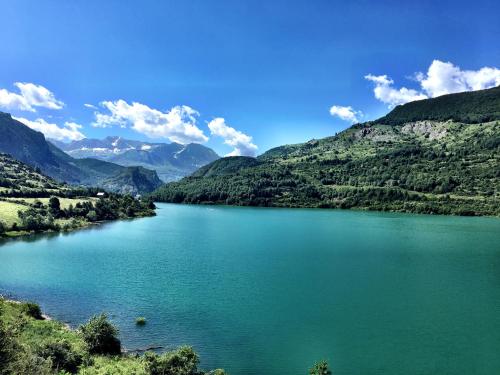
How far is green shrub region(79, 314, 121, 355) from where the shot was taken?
122ft

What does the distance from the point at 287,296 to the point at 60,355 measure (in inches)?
1419

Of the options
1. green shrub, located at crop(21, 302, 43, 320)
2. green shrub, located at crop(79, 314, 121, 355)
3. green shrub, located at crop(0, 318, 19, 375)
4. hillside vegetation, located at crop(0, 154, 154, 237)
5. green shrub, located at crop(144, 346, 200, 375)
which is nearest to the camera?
green shrub, located at crop(0, 318, 19, 375)

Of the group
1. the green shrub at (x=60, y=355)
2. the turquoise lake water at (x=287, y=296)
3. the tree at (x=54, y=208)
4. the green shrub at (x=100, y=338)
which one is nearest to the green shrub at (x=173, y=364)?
the turquoise lake water at (x=287, y=296)

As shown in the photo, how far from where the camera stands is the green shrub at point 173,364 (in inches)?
1225

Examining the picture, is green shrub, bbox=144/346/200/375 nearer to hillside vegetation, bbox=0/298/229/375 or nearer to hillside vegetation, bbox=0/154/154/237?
hillside vegetation, bbox=0/298/229/375

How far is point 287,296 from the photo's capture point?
6162 centimetres

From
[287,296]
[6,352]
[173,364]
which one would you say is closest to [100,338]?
[173,364]

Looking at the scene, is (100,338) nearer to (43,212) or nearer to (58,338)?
(58,338)

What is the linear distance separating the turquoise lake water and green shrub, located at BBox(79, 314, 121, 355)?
427cm

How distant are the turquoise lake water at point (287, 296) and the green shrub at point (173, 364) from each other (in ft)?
17.2

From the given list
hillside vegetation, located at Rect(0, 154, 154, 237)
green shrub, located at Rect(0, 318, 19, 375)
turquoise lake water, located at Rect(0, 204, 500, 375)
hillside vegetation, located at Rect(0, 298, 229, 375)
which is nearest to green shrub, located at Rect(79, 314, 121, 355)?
hillside vegetation, located at Rect(0, 298, 229, 375)

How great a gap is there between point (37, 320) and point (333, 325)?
3428 centimetres

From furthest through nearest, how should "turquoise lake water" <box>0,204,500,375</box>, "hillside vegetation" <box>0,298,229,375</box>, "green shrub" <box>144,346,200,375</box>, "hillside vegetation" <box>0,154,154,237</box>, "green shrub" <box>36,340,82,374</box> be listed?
"hillside vegetation" <box>0,154,154,237</box>, "turquoise lake water" <box>0,204,500,375</box>, "green shrub" <box>36,340,82,374</box>, "green shrub" <box>144,346,200,375</box>, "hillside vegetation" <box>0,298,229,375</box>

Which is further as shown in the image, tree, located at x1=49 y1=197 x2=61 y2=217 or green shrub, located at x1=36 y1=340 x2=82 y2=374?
tree, located at x1=49 y1=197 x2=61 y2=217
